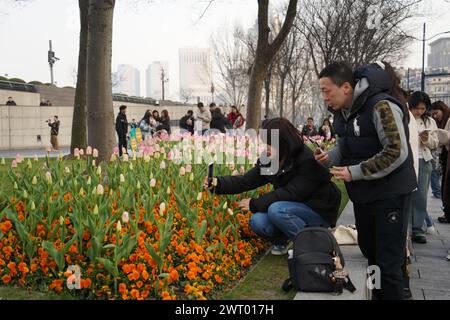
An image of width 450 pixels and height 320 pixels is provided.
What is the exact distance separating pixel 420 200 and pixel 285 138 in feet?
7.82

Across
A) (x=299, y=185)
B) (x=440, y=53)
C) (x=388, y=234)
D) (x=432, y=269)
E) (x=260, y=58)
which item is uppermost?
(x=440, y=53)

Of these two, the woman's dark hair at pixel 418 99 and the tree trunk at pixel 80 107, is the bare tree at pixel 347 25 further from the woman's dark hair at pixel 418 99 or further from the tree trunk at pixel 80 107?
the woman's dark hair at pixel 418 99

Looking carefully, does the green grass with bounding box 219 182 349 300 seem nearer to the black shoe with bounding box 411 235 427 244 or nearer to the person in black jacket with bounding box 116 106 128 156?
the black shoe with bounding box 411 235 427 244

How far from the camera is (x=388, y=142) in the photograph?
3.29 m

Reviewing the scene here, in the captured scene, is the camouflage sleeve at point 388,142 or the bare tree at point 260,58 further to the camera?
the bare tree at point 260,58

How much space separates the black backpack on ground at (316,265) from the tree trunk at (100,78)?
4.70m

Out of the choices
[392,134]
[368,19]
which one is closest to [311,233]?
[392,134]

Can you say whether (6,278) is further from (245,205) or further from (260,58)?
(260,58)

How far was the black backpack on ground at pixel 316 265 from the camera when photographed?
3.61 meters

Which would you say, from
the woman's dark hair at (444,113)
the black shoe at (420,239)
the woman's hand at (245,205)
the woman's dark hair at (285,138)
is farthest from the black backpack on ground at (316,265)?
the woman's dark hair at (444,113)

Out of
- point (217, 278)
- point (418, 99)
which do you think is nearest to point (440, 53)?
point (418, 99)

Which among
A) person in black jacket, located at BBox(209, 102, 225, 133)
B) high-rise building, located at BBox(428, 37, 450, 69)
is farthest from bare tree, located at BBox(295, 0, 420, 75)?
high-rise building, located at BBox(428, 37, 450, 69)

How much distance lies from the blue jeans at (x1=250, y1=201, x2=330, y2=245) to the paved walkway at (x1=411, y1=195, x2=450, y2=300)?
0.94 metres

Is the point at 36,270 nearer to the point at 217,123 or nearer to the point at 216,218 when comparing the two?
the point at 216,218
